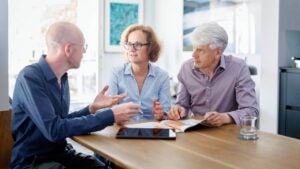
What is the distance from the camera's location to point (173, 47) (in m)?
4.87

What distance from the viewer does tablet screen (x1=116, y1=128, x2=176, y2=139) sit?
1.74 m

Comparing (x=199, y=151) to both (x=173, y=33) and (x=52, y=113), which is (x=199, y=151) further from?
(x=173, y=33)

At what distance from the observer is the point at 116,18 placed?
4957mm

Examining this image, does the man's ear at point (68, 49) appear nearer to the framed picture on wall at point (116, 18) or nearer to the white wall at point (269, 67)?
the white wall at point (269, 67)

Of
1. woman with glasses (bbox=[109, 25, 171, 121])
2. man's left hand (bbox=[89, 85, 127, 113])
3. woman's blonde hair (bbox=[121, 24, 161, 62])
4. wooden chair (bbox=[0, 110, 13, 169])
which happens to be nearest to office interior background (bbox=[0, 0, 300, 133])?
woman's blonde hair (bbox=[121, 24, 161, 62])

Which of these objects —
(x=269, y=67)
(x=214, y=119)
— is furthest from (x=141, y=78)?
(x=269, y=67)

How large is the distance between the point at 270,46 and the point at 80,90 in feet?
8.15

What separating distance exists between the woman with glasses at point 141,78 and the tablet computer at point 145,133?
0.73 meters

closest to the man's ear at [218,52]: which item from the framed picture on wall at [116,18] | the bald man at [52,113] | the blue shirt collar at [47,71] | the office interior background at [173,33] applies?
the bald man at [52,113]

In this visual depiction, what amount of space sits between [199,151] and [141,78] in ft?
4.23

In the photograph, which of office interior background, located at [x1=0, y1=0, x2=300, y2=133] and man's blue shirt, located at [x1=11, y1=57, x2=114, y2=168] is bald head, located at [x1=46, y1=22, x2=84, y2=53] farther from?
office interior background, located at [x1=0, y1=0, x2=300, y2=133]

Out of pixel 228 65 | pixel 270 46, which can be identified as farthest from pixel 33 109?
pixel 270 46

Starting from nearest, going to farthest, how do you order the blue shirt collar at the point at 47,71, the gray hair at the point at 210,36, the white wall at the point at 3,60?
the blue shirt collar at the point at 47,71 < the white wall at the point at 3,60 < the gray hair at the point at 210,36

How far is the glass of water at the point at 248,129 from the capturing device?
176 centimetres
